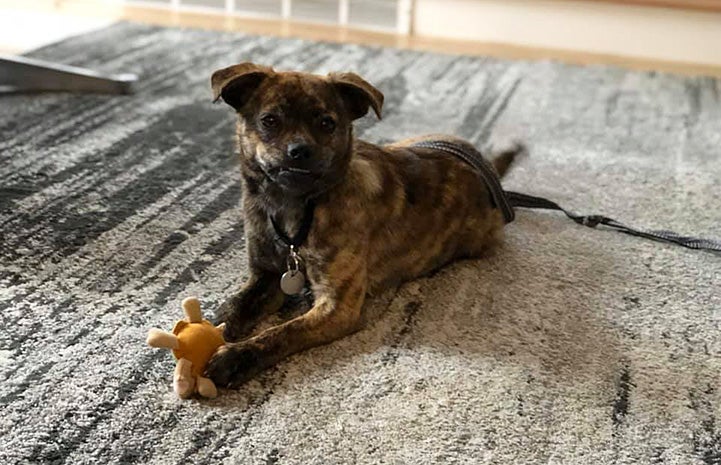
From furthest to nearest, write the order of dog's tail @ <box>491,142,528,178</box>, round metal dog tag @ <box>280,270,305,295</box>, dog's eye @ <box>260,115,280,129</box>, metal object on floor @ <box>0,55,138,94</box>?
1. metal object on floor @ <box>0,55,138,94</box>
2. dog's tail @ <box>491,142,528,178</box>
3. round metal dog tag @ <box>280,270,305,295</box>
4. dog's eye @ <box>260,115,280,129</box>

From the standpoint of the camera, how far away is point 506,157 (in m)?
2.71

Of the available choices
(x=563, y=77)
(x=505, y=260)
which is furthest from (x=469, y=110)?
(x=505, y=260)

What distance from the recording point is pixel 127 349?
167 cm

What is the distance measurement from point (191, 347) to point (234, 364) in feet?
0.27

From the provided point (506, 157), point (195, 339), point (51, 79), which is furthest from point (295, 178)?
point (51, 79)

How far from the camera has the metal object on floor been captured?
10.3 ft

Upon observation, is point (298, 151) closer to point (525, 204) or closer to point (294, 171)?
point (294, 171)

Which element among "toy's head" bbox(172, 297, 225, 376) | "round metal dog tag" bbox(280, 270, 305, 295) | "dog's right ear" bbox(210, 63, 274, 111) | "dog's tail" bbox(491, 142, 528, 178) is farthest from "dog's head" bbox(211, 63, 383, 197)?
"dog's tail" bbox(491, 142, 528, 178)

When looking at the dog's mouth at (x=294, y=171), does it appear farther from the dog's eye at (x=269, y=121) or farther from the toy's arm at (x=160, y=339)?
the toy's arm at (x=160, y=339)

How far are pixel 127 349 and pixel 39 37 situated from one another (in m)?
2.84

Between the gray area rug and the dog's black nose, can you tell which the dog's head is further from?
the gray area rug

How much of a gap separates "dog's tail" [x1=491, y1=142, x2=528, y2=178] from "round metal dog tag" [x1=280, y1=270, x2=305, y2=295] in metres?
0.98

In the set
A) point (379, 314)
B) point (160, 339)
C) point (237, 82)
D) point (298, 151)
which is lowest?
point (379, 314)

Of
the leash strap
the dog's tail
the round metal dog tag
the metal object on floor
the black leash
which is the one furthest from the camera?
the metal object on floor
